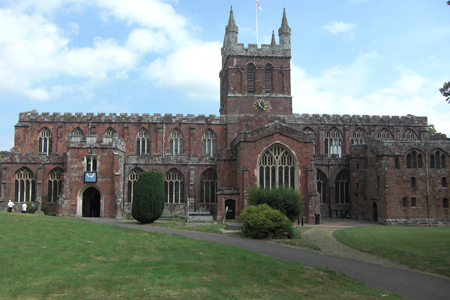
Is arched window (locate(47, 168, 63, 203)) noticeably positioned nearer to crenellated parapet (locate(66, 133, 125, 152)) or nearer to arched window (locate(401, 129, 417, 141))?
crenellated parapet (locate(66, 133, 125, 152))

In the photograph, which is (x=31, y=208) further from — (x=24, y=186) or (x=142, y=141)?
(x=142, y=141)

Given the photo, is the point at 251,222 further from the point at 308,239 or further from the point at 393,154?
the point at 393,154

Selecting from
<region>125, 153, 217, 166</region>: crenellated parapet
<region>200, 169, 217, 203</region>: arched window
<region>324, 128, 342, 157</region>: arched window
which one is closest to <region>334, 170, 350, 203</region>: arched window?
<region>324, 128, 342, 157</region>: arched window

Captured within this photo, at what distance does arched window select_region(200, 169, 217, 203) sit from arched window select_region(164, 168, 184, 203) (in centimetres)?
219

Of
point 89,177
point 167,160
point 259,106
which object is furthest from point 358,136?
point 89,177

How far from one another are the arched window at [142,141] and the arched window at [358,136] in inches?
1055

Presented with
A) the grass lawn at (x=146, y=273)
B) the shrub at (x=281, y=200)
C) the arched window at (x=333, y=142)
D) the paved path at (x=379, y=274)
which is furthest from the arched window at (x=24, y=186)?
the arched window at (x=333, y=142)

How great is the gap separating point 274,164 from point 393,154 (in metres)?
12.3

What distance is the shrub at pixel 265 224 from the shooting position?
24.1m

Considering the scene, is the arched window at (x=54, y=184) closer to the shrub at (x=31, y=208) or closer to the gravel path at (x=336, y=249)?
the shrub at (x=31, y=208)

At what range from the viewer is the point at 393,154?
38.6 meters

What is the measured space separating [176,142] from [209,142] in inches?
164

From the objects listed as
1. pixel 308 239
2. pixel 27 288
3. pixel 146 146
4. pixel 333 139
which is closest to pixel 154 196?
pixel 308 239

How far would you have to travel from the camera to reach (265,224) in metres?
24.1
